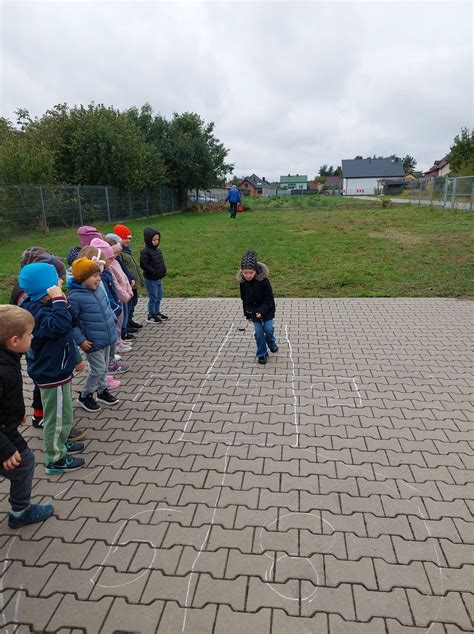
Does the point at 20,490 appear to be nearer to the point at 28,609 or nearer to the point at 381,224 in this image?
the point at 28,609

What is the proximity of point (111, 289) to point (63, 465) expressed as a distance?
2.22 meters

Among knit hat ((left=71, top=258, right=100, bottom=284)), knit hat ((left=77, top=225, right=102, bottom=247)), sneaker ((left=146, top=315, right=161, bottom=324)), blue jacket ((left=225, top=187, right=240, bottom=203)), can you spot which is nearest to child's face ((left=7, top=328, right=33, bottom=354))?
knit hat ((left=71, top=258, right=100, bottom=284))

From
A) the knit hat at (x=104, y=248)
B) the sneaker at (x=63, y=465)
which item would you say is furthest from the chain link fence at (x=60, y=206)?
the sneaker at (x=63, y=465)

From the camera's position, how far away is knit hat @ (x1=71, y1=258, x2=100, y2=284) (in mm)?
3996

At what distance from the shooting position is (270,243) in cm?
1505

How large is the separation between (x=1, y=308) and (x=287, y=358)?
366cm

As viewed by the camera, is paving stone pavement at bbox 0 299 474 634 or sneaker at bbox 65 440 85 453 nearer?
paving stone pavement at bbox 0 299 474 634

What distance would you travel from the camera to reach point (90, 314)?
4.17m

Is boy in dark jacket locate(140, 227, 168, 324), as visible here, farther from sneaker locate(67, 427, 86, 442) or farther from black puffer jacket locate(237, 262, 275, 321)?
sneaker locate(67, 427, 86, 442)

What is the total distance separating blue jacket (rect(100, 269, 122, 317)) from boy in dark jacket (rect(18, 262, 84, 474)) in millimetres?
1607

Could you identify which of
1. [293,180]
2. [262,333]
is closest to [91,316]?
[262,333]

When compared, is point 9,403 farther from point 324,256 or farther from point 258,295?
point 324,256

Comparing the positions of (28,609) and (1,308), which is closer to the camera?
(28,609)

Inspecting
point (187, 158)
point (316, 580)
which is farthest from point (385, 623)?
point (187, 158)
